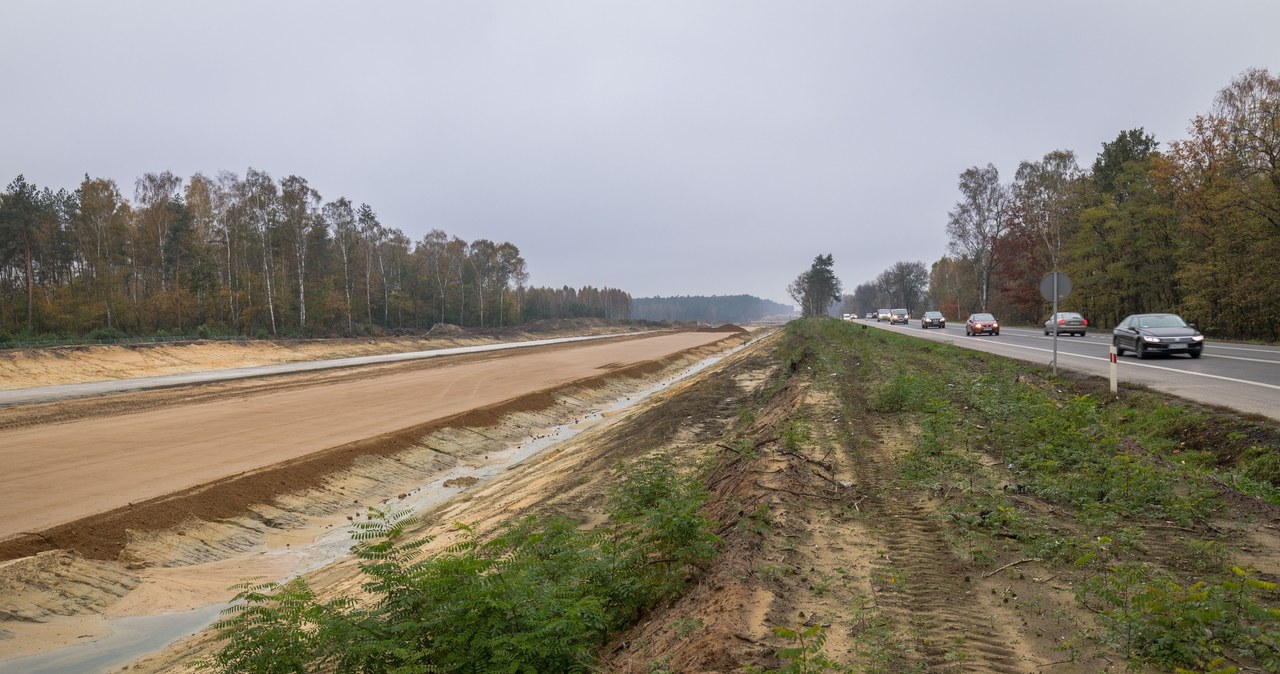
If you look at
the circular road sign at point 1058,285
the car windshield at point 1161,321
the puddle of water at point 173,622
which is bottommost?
the puddle of water at point 173,622

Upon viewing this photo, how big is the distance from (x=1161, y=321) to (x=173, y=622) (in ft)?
84.4

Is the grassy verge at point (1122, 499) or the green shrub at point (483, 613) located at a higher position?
the grassy verge at point (1122, 499)

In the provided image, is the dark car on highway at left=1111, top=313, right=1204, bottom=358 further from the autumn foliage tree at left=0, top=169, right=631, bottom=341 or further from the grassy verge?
the autumn foliage tree at left=0, top=169, right=631, bottom=341

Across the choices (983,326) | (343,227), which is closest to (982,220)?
(983,326)

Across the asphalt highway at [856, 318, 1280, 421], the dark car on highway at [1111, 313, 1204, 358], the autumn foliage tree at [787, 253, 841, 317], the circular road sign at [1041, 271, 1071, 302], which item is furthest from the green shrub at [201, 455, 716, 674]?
the autumn foliage tree at [787, 253, 841, 317]

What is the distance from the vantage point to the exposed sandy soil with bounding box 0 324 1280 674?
439 cm

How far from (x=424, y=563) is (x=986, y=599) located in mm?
4600

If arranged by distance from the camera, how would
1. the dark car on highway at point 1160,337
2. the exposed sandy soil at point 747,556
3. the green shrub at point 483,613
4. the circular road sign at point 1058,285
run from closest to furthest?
the exposed sandy soil at point 747,556 < the green shrub at point 483,613 < the circular road sign at point 1058,285 < the dark car on highway at point 1160,337

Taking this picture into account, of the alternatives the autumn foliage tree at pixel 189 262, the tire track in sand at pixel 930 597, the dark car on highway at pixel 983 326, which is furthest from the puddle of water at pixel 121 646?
the autumn foliage tree at pixel 189 262

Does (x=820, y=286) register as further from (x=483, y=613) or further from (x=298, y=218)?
(x=483, y=613)

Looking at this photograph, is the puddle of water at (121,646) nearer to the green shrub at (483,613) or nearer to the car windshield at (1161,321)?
the green shrub at (483,613)

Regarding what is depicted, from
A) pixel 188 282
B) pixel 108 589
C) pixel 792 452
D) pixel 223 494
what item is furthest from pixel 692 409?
pixel 188 282

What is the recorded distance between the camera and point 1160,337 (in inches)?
751

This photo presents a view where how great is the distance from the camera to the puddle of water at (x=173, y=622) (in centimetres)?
765
